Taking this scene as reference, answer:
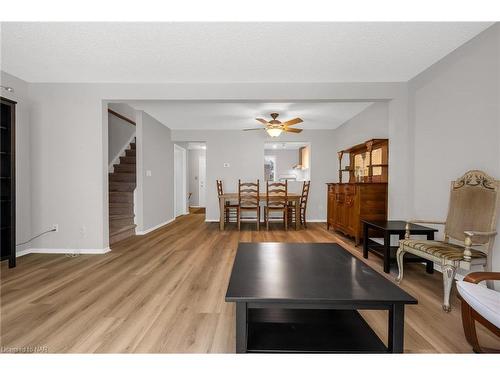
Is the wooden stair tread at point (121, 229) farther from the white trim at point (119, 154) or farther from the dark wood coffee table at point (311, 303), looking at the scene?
the dark wood coffee table at point (311, 303)

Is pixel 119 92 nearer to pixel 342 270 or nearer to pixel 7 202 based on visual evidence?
pixel 7 202

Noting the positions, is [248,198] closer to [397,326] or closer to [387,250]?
[387,250]

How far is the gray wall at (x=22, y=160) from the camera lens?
10.2ft

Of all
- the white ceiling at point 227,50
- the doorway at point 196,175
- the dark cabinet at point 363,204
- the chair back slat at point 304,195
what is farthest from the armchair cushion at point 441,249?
the doorway at point 196,175

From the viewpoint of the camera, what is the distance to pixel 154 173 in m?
5.04

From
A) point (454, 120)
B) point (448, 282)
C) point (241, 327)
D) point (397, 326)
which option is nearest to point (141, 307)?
point (241, 327)

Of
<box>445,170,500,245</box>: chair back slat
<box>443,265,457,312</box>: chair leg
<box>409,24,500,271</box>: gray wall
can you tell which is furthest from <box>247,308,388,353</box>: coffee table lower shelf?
<box>409,24,500,271</box>: gray wall

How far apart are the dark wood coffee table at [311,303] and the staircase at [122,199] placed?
128 inches

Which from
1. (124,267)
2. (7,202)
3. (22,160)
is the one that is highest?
(22,160)

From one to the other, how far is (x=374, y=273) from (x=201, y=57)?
8.30 feet

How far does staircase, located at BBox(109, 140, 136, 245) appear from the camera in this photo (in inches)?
161

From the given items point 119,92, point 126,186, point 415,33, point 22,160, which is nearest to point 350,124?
point 415,33

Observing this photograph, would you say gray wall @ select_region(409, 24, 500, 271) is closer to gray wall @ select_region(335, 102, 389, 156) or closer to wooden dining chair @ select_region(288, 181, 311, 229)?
gray wall @ select_region(335, 102, 389, 156)

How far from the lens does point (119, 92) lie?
3217mm
